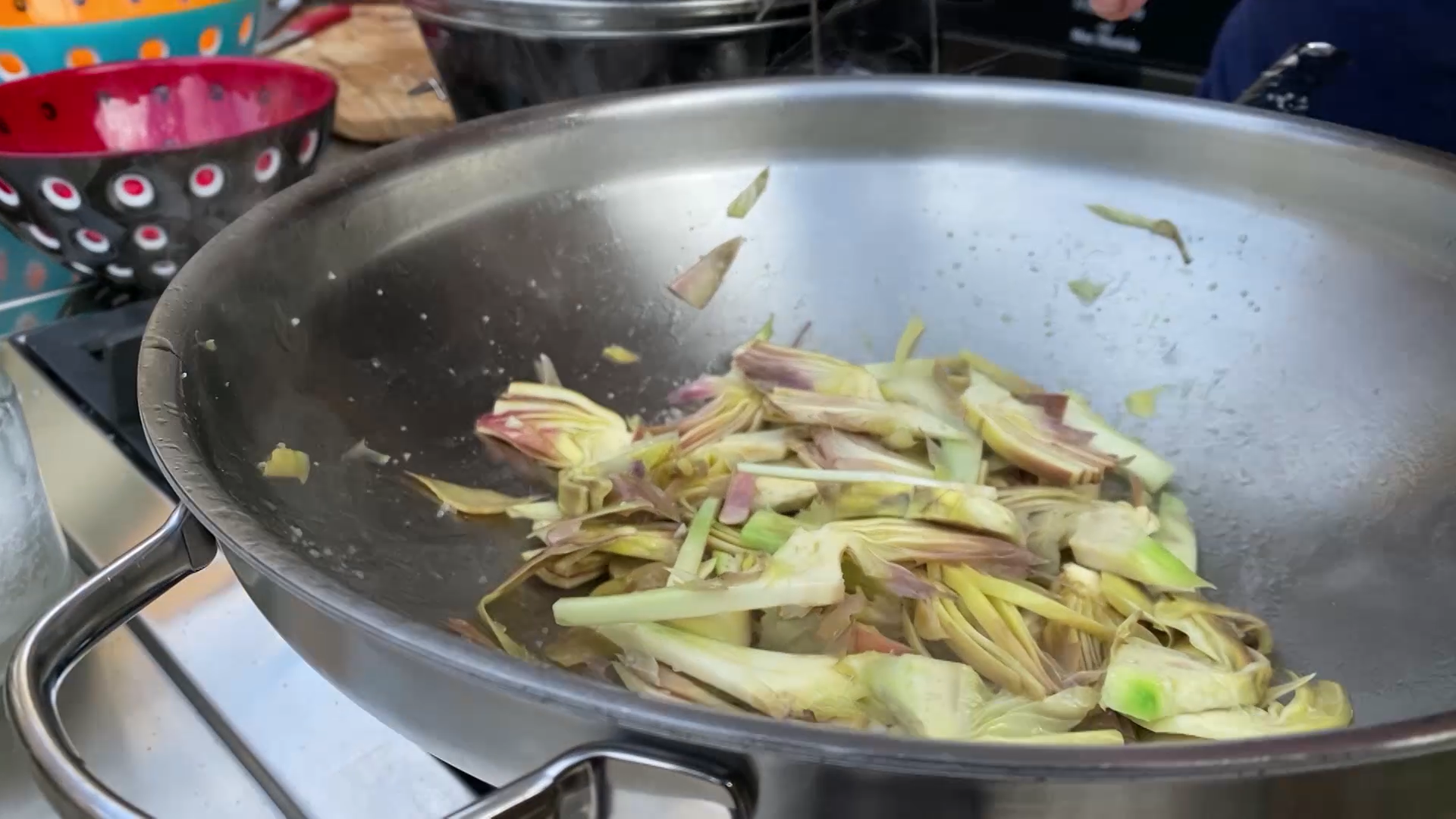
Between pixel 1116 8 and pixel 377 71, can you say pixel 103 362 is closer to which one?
pixel 377 71

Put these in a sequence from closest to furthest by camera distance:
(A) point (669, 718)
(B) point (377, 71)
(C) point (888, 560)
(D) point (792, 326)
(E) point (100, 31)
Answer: (A) point (669, 718) < (C) point (888, 560) < (D) point (792, 326) < (E) point (100, 31) < (B) point (377, 71)

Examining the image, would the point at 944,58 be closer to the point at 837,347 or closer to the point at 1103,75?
the point at 1103,75

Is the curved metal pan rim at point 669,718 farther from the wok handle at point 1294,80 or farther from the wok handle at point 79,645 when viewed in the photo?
the wok handle at point 1294,80

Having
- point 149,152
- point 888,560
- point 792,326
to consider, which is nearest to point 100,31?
point 149,152

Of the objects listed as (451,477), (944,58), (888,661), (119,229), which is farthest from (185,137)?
(888,661)

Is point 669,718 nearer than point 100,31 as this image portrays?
Yes

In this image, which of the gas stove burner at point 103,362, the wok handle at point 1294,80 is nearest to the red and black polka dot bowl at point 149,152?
the gas stove burner at point 103,362

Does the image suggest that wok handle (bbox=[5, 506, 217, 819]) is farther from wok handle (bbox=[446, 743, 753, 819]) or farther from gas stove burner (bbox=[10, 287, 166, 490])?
gas stove burner (bbox=[10, 287, 166, 490])
